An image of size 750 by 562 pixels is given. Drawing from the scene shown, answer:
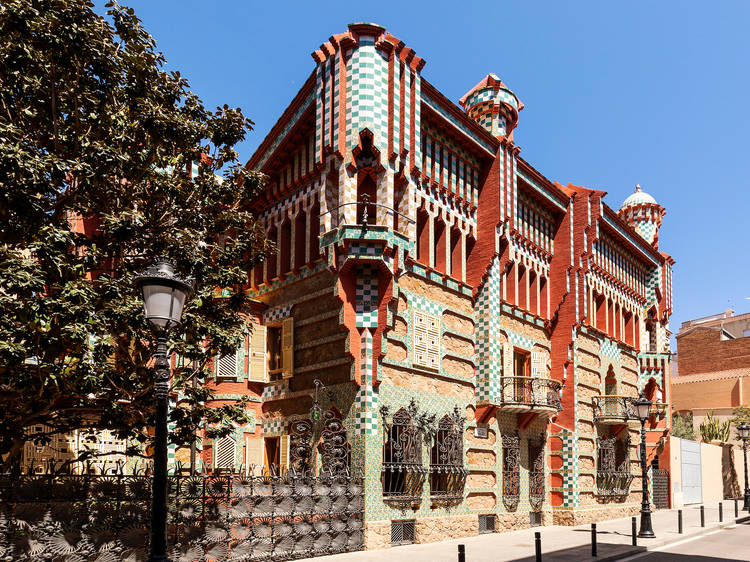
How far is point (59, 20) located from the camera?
11867 millimetres

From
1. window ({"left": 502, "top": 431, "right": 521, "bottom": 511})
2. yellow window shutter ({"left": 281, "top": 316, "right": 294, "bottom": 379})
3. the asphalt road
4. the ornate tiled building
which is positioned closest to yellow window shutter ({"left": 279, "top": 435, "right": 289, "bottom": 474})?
the ornate tiled building

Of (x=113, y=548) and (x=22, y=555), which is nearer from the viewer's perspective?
(x=22, y=555)

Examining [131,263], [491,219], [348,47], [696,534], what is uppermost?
[348,47]

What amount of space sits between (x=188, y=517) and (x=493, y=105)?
16.8 m

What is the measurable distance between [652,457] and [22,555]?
2872 centimetres

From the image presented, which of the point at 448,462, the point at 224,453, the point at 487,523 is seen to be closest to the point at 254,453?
the point at 224,453

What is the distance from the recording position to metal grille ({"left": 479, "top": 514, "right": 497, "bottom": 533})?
21.3 m

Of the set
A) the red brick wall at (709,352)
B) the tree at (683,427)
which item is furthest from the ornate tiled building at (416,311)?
the red brick wall at (709,352)

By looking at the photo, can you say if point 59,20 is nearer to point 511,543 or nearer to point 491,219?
point 491,219

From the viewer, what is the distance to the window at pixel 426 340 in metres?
19.1

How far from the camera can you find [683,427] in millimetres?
53031

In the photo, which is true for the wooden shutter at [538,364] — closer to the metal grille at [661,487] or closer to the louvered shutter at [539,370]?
the louvered shutter at [539,370]

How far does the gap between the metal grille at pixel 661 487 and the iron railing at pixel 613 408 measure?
7.58m

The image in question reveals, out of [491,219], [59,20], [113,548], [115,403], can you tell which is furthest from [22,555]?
[491,219]
